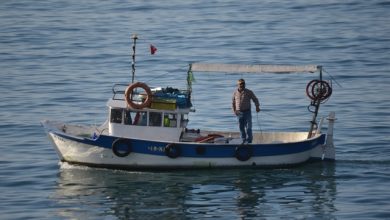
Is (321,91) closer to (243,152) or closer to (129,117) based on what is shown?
(243,152)

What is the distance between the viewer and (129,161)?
4038 centimetres

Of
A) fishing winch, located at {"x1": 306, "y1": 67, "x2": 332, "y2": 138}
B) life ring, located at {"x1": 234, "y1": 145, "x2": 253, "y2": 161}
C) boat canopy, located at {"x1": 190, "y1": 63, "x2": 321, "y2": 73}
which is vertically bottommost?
life ring, located at {"x1": 234, "y1": 145, "x2": 253, "y2": 161}

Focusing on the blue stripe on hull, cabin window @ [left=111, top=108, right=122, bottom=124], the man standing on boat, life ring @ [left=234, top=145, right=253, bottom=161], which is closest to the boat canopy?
the man standing on boat

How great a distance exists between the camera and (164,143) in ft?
131

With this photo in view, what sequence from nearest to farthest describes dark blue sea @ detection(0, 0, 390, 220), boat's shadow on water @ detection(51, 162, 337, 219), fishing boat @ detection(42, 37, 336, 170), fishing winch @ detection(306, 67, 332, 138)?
1. boat's shadow on water @ detection(51, 162, 337, 219)
2. dark blue sea @ detection(0, 0, 390, 220)
3. fishing boat @ detection(42, 37, 336, 170)
4. fishing winch @ detection(306, 67, 332, 138)

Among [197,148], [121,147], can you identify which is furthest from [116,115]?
[197,148]

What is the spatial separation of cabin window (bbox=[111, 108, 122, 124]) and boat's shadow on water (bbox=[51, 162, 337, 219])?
1.88 metres

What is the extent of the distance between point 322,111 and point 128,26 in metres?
27.8

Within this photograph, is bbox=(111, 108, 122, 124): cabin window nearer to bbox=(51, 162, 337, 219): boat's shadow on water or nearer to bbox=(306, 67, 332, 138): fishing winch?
bbox=(51, 162, 337, 219): boat's shadow on water

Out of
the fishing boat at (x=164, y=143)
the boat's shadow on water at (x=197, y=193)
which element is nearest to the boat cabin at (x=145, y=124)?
the fishing boat at (x=164, y=143)

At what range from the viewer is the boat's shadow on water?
3628cm

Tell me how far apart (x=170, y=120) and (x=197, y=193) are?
339 cm

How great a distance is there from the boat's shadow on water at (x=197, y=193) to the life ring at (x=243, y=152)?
26.3 inches

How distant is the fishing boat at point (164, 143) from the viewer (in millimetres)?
39969
